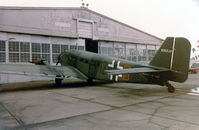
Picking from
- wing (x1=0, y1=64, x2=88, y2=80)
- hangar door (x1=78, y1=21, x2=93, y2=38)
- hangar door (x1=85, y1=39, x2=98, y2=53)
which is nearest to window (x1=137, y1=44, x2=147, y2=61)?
hangar door (x1=85, y1=39, x2=98, y2=53)

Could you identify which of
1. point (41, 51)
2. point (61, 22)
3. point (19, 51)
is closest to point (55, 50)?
point (41, 51)

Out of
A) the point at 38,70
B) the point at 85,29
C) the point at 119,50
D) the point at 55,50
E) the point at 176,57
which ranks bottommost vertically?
the point at 38,70

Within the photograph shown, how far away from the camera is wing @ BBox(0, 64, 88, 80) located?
11277mm

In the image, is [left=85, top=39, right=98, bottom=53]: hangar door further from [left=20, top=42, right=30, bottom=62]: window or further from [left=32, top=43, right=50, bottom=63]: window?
[left=20, top=42, right=30, bottom=62]: window

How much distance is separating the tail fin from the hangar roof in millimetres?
14012

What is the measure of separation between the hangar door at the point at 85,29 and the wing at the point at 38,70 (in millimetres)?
8181

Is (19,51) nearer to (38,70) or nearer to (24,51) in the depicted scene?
(24,51)

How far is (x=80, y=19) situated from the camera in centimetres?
2159

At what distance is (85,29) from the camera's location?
72.8ft

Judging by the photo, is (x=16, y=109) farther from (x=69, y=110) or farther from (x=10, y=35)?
(x=10, y=35)

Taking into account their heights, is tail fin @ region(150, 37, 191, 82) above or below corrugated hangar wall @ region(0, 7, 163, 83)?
below

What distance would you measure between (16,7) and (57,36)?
5098 millimetres

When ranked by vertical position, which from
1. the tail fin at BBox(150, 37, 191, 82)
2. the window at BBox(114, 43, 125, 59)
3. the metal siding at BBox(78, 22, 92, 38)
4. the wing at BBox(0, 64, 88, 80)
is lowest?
the wing at BBox(0, 64, 88, 80)

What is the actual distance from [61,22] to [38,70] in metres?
9.50
